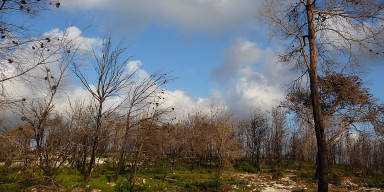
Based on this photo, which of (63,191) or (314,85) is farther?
(314,85)

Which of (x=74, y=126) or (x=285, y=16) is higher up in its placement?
(x=285, y=16)

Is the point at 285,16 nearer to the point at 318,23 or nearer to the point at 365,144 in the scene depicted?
the point at 318,23

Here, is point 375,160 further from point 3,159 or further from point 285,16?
point 3,159

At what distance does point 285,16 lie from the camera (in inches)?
335

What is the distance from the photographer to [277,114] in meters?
26.7

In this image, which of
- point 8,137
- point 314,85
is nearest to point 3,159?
point 8,137

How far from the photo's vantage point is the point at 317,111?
23.9 feet

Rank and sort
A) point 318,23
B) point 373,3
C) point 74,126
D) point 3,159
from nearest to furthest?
point 3,159, point 74,126, point 373,3, point 318,23

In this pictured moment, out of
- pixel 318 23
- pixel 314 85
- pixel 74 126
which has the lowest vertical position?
pixel 74 126

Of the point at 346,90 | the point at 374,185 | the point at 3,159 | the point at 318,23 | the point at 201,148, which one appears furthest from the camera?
the point at 201,148

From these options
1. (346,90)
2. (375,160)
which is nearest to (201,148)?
(346,90)

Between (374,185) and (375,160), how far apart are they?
16.7m

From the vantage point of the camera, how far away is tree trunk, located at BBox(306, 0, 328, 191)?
7.03 m

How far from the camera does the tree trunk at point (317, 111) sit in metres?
7.03
